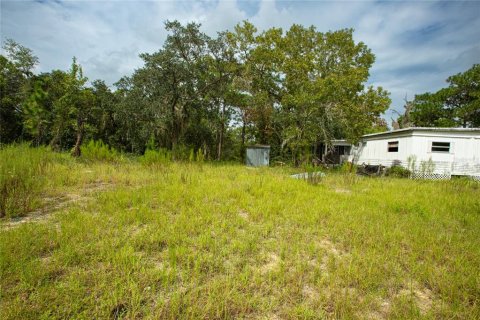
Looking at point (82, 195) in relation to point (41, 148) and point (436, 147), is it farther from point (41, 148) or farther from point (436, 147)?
point (436, 147)

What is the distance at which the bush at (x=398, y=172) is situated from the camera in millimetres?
11766

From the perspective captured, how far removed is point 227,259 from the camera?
2.51 metres

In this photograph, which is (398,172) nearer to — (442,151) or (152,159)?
(442,151)

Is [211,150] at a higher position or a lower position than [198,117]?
lower

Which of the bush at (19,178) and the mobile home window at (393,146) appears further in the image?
the mobile home window at (393,146)

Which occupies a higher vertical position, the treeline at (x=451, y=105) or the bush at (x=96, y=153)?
the treeline at (x=451, y=105)

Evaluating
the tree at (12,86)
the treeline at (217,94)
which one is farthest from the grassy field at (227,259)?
the tree at (12,86)

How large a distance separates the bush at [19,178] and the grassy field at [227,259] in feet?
0.14

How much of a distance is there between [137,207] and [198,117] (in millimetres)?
13344

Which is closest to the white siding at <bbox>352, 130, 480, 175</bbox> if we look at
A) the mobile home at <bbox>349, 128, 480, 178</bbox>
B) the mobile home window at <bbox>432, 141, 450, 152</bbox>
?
the mobile home at <bbox>349, 128, 480, 178</bbox>

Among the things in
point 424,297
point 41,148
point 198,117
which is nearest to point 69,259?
point 424,297

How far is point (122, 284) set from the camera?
1.90m

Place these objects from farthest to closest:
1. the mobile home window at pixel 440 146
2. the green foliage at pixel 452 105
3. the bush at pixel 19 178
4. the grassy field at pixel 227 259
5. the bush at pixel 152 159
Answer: the green foliage at pixel 452 105
the mobile home window at pixel 440 146
the bush at pixel 152 159
the bush at pixel 19 178
the grassy field at pixel 227 259

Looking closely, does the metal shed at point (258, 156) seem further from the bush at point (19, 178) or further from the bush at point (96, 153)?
the bush at point (19, 178)
